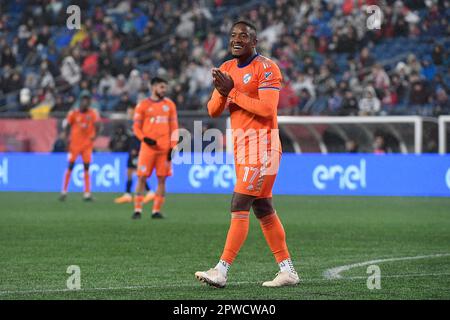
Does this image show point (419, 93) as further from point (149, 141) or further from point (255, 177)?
point (255, 177)

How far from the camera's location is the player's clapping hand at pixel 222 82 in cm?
842

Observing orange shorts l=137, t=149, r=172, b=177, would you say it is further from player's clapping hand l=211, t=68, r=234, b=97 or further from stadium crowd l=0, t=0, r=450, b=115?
player's clapping hand l=211, t=68, r=234, b=97

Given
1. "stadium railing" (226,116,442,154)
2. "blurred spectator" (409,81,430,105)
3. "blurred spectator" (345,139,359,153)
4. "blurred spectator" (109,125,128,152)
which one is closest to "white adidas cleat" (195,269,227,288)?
"stadium railing" (226,116,442,154)

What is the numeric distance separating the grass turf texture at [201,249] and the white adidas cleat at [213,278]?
7 centimetres

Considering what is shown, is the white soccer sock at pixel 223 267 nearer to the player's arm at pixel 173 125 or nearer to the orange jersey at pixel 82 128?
the player's arm at pixel 173 125

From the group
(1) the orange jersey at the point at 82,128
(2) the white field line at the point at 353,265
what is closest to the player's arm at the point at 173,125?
(1) the orange jersey at the point at 82,128

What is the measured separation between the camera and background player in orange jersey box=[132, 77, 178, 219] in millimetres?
16672

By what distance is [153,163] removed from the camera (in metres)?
16.8

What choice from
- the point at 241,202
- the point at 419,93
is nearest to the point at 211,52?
the point at 419,93

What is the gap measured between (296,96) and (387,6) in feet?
13.1

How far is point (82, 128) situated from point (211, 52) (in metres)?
7.29
